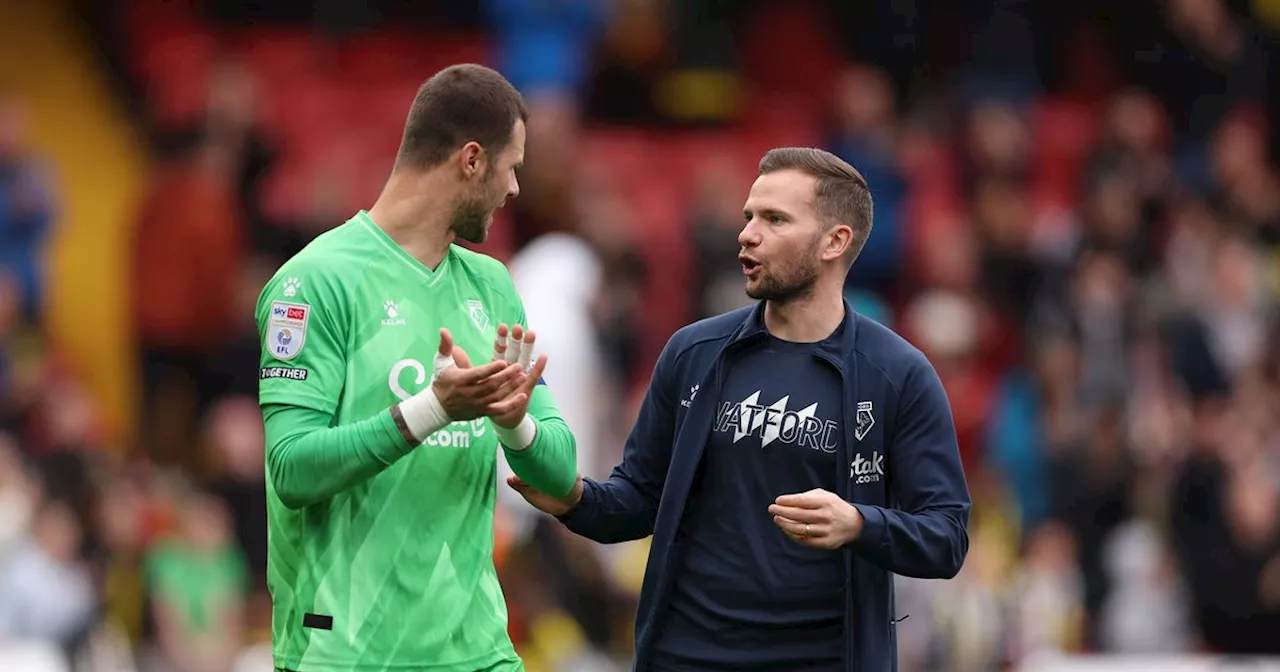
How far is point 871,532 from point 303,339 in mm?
1508

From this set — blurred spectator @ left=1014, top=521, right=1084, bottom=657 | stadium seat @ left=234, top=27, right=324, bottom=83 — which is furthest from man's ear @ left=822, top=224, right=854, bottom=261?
stadium seat @ left=234, top=27, right=324, bottom=83

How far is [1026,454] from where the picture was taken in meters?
12.6

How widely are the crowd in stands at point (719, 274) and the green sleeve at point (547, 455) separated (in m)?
4.56

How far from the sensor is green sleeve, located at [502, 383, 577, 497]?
496 centimetres

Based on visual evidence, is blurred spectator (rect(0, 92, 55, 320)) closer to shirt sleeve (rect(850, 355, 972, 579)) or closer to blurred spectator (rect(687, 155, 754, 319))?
blurred spectator (rect(687, 155, 754, 319))

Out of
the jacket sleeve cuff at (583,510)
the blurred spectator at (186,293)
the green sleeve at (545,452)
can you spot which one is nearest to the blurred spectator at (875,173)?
the blurred spectator at (186,293)

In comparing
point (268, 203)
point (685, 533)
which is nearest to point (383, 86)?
point (268, 203)

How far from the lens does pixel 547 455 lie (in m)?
4.99

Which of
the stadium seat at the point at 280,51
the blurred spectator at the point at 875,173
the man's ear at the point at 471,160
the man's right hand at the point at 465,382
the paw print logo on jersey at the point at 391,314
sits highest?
the stadium seat at the point at 280,51

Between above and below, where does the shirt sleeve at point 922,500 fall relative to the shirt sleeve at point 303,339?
below

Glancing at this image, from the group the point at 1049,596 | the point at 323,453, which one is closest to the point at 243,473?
the point at 1049,596

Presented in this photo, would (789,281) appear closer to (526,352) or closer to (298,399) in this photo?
(526,352)

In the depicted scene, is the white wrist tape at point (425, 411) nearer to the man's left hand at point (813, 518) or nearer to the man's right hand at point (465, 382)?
the man's right hand at point (465, 382)

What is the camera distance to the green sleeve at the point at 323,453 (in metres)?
4.50
